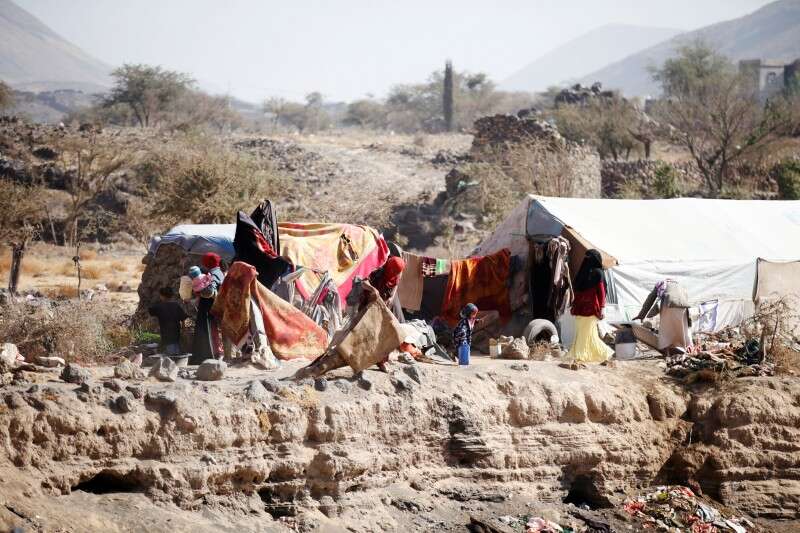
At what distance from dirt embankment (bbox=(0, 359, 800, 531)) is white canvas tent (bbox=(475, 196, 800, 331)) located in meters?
1.60

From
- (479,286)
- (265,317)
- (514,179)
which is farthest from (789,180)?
(265,317)

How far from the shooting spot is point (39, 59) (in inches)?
4257

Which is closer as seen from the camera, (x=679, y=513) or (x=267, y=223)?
(x=679, y=513)

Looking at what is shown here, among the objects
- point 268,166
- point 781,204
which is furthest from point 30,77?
point 781,204

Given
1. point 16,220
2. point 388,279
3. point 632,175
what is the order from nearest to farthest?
point 388,279, point 16,220, point 632,175

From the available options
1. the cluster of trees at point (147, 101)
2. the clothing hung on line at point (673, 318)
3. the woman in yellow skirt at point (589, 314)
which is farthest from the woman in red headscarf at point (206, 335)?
the cluster of trees at point (147, 101)

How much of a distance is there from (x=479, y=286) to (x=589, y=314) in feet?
5.11

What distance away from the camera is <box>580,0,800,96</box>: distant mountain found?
12488 cm

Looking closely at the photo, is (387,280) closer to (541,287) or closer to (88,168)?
(541,287)

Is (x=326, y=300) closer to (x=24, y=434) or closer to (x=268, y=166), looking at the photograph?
(x=24, y=434)

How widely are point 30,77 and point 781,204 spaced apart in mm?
95143

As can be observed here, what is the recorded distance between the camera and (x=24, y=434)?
753 cm

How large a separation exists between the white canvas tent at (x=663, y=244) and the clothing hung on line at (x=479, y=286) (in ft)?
0.57

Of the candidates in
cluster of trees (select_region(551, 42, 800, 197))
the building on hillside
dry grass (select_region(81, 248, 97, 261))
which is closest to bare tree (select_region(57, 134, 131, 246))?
dry grass (select_region(81, 248, 97, 261))
